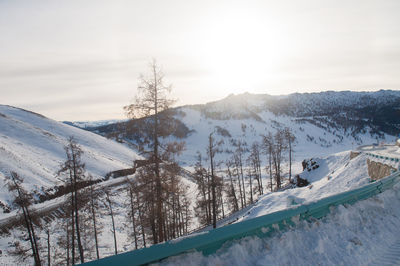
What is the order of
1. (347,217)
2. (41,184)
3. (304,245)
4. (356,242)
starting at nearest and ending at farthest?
(304,245) < (356,242) < (347,217) < (41,184)

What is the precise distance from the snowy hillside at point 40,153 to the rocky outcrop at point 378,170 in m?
18.6

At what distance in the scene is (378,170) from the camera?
521 inches

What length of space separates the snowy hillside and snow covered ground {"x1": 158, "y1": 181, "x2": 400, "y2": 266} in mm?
19284

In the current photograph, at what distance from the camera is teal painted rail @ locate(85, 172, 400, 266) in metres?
2.91

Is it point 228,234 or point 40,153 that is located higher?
point 228,234

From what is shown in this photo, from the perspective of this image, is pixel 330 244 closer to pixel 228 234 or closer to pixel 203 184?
pixel 228 234

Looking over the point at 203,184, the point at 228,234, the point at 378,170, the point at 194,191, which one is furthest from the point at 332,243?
the point at 194,191

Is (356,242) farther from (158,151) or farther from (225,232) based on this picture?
(158,151)

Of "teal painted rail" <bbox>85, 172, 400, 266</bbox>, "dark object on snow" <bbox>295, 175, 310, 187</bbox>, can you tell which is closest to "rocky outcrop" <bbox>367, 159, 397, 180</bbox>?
"teal painted rail" <bbox>85, 172, 400, 266</bbox>

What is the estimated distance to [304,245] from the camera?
445 cm

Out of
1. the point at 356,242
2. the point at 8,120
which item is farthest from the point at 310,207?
the point at 8,120

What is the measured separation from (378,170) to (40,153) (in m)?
66.6

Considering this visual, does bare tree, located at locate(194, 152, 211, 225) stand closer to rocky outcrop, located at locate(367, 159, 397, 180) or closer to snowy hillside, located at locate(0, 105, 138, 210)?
snowy hillside, located at locate(0, 105, 138, 210)

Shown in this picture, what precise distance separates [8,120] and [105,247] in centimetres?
7430
